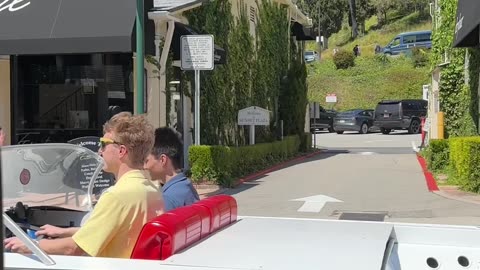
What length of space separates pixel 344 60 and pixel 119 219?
50948 mm

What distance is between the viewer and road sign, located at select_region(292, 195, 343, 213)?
11.2 metres

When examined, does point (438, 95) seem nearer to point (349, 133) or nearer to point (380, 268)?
point (380, 268)

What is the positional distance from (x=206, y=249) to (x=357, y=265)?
675 millimetres

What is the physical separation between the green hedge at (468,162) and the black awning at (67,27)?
A: 22.0 ft

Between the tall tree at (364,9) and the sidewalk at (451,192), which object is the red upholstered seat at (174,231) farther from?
the tall tree at (364,9)

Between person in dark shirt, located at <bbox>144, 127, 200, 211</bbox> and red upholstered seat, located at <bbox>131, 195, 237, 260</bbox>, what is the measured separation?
106 cm

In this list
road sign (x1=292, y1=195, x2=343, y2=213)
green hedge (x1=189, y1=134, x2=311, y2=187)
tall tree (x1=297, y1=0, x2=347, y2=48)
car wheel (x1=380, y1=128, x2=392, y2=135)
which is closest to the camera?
road sign (x1=292, y1=195, x2=343, y2=213)

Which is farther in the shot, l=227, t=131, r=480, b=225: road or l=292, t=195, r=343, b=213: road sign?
l=292, t=195, r=343, b=213: road sign

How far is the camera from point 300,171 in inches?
706

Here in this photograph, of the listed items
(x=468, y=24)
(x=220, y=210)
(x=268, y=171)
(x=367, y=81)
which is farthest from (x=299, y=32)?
(x=367, y=81)

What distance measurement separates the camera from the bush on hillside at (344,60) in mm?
52719

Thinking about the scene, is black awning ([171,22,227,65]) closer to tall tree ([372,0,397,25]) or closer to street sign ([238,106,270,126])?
street sign ([238,106,270,126])

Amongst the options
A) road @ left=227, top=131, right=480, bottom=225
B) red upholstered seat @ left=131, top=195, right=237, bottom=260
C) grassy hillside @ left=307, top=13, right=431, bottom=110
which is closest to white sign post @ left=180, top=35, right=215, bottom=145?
road @ left=227, top=131, right=480, bottom=225

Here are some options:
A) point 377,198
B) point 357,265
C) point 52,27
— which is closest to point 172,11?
point 52,27
